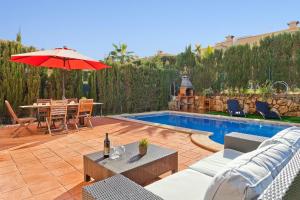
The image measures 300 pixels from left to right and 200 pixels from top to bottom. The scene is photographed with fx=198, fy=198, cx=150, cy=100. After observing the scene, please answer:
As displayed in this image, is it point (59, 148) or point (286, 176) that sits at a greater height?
point (286, 176)

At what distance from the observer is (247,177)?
1.06 meters

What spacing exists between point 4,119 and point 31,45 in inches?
134

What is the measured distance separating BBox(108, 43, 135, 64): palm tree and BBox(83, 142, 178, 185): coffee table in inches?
789

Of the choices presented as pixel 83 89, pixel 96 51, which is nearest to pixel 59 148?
pixel 83 89

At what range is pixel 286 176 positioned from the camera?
1.10 meters

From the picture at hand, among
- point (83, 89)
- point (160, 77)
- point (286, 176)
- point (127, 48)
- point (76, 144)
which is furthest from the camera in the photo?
point (127, 48)

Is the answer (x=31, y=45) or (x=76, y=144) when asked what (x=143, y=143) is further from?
(x=31, y=45)

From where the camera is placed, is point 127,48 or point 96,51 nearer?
point 127,48

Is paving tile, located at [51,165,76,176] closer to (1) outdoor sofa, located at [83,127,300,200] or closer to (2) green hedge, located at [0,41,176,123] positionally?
(1) outdoor sofa, located at [83,127,300,200]

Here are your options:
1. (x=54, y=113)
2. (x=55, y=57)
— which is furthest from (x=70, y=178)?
(x=55, y=57)

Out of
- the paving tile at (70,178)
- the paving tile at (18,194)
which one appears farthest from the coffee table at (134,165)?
the paving tile at (18,194)

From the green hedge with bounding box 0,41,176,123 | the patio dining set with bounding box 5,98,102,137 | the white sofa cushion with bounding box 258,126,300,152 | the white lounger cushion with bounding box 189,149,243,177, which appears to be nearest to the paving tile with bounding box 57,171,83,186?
the white lounger cushion with bounding box 189,149,243,177

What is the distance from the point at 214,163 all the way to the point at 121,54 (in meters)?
21.7

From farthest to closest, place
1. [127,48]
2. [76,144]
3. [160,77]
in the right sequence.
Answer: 1. [127,48]
2. [160,77]
3. [76,144]
